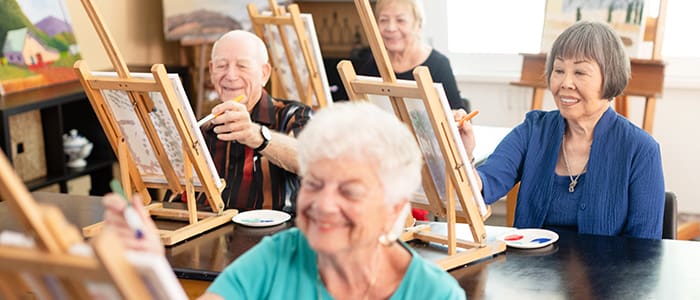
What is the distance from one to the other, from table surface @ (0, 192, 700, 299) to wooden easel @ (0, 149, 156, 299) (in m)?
1.09

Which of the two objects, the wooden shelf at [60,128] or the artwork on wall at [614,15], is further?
the artwork on wall at [614,15]

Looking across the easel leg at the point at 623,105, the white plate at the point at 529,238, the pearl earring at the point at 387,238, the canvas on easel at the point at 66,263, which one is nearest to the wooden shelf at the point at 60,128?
the white plate at the point at 529,238

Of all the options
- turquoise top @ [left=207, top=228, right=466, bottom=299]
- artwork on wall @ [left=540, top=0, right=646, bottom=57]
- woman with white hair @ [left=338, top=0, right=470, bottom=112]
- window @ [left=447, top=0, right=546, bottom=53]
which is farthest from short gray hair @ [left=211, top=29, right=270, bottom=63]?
window @ [left=447, top=0, right=546, bottom=53]

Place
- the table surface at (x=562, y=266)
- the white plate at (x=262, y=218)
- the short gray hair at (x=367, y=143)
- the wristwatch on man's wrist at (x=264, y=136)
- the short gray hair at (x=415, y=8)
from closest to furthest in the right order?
the short gray hair at (x=367, y=143)
the table surface at (x=562, y=266)
the white plate at (x=262, y=218)
the wristwatch on man's wrist at (x=264, y=136)
the short gray hair at (x=415, y=8)

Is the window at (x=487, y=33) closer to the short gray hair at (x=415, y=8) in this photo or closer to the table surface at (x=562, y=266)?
the short gray hair at (x=415, y=8)

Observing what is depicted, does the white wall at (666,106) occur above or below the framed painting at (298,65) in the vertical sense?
below

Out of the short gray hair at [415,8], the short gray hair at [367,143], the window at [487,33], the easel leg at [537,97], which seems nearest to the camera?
the short gray hair at [367,143]

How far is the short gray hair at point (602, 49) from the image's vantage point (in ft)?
9.42

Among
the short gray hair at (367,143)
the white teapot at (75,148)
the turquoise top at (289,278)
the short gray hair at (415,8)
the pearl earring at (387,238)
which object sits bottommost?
the white teapot at (75,148)

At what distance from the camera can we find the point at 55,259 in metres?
1.28

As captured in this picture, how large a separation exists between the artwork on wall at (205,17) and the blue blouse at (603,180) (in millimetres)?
3048

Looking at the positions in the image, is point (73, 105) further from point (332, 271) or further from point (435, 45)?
point (332, 271)

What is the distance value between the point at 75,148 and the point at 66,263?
395cm

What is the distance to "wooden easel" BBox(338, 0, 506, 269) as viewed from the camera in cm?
237
